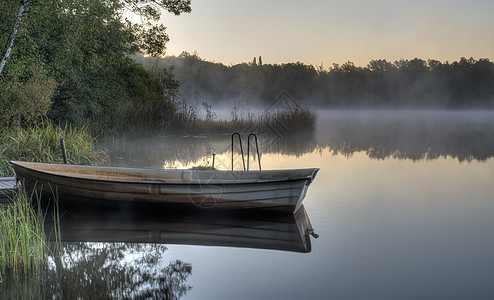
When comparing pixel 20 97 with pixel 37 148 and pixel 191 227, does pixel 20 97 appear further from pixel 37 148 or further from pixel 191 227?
pixel 191 227

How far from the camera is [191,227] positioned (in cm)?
693

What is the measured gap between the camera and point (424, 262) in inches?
219

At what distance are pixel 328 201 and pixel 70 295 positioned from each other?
5.62 m

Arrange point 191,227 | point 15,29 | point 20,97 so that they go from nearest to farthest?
1. point 191,227
2. point 15,29
3. point 20,97

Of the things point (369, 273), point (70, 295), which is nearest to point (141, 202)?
point (70, 295)

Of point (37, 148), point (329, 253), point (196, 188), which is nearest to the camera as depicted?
point (329, 253)

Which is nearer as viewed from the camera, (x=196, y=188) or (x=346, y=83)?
(x=196, y=188)

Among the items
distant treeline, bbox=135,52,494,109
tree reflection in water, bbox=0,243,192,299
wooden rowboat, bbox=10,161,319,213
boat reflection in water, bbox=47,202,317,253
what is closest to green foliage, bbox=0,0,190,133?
wooden rowboat, bbox=10,161,319,213

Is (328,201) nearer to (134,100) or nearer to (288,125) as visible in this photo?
(134,100)

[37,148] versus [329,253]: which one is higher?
[37,148]

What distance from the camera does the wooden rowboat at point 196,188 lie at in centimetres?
732

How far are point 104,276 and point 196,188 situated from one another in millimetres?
2725

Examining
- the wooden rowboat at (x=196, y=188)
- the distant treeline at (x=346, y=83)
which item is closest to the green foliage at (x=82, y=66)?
the wooden rowboat at (x=196, y=188)

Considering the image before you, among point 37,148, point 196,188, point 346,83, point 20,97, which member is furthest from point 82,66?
point 346,83
